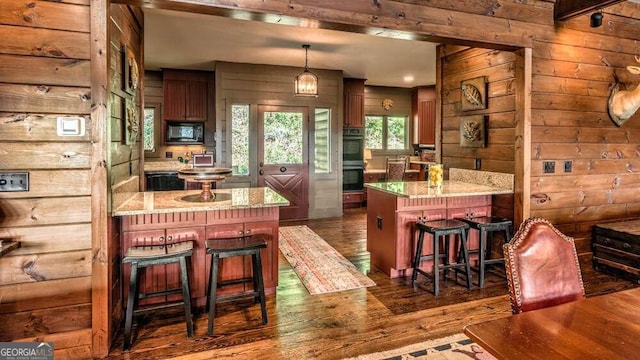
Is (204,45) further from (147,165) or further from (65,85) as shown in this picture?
(65,85)

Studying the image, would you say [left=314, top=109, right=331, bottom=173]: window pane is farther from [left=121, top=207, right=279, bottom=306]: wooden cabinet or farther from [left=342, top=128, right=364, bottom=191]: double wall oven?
[left=121, top=207, right=279, bottom=306]: wooden cabinet

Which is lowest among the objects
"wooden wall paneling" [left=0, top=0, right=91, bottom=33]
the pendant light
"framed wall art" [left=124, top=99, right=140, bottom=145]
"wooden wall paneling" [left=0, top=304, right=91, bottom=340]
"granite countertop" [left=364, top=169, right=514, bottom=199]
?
"wooden wall paneling" [left=0, top=304, right=91, bottom=340]

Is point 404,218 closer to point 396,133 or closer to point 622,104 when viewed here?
point 622,104

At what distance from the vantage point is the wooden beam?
10.6ft

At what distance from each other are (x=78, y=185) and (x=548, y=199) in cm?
411

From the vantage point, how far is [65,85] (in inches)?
87.5

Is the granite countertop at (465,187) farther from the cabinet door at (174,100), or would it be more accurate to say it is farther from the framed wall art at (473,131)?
the cabinet door at (174,100)

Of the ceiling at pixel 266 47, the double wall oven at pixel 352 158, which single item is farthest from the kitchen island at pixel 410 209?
the double wall oven at pixel 352 158

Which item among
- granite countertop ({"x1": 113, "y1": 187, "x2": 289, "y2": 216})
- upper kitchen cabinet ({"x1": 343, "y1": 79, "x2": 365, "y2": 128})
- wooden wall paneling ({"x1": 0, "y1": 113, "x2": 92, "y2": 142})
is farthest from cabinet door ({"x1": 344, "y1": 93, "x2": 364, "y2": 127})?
wooden wall paneling ({"x1": 0, "y1": 113, "x2": 92, "y2": 142})

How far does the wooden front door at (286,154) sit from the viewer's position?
636 centimetres

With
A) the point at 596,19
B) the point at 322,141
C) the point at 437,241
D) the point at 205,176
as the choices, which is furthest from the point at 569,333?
the point at 322,141

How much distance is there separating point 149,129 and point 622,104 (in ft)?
22.9

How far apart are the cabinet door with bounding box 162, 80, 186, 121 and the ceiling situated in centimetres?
34

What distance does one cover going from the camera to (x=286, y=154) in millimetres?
6535
